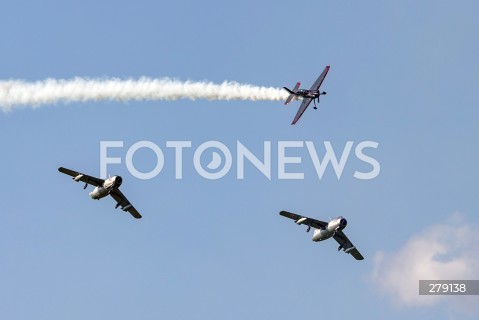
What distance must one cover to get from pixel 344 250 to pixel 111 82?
37130 mm

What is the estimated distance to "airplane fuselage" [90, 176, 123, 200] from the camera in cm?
11956

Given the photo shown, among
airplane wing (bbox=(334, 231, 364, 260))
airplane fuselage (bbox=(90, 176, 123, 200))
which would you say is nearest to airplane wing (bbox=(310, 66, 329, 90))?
airplane wing (bbox=(334, 231, 364, 260))

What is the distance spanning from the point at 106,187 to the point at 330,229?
26259mm

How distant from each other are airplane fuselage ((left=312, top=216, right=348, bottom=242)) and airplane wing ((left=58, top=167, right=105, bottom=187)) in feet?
84.8

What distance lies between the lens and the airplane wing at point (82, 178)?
12188 cm

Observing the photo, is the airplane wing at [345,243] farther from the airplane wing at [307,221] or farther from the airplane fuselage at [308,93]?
the airplane fuselage at [308,93]

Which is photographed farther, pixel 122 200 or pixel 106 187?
pixel 122 200

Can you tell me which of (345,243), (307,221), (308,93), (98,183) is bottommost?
(98,183)

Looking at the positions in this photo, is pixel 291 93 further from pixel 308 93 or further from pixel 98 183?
pixel 98 183

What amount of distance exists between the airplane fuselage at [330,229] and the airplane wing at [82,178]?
25.8 metres

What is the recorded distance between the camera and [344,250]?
135125 mm

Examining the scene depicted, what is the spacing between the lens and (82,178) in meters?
122

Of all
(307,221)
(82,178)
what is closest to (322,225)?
(307,221)

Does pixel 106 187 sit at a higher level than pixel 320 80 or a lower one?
lower
